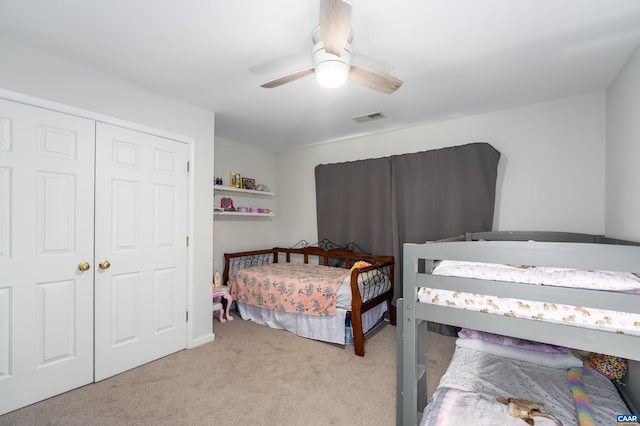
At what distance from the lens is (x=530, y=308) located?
43.8 inches

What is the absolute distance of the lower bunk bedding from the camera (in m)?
1.24

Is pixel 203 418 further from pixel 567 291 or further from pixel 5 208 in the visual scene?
pixel 567 291

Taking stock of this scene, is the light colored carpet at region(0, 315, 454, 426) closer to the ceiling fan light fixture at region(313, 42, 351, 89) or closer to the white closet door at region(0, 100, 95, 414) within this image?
the white closet door at region(0, 100, 95, 414)

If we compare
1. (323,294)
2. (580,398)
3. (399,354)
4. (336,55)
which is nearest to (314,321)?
(323,294)

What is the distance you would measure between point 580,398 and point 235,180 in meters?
3.89

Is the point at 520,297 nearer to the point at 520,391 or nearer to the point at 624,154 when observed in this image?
the point at 520,391

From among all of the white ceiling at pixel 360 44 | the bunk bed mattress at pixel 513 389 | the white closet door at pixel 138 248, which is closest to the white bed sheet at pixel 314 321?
the white closet door at pixel 138 248

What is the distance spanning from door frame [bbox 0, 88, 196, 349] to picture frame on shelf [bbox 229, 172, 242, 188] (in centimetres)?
124

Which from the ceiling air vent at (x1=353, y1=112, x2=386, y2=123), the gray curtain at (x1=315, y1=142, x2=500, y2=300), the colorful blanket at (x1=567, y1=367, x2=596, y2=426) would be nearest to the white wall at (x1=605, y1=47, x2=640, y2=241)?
the gray curtain at (x1=315, y1=142, x2=500, y2=300)

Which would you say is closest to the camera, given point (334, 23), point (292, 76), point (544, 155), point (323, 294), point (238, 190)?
point (334, 23)

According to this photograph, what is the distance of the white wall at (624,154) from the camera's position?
1857 mm

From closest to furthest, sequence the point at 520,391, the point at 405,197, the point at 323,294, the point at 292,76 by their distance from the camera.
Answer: the point at 520,391 → the point at 292,76 → the point at 323,294 → the point at 405,197

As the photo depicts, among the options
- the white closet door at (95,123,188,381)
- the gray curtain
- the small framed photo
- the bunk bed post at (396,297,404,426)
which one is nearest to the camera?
the bunk bed post at (396,297,404,426)

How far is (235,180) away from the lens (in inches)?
162
